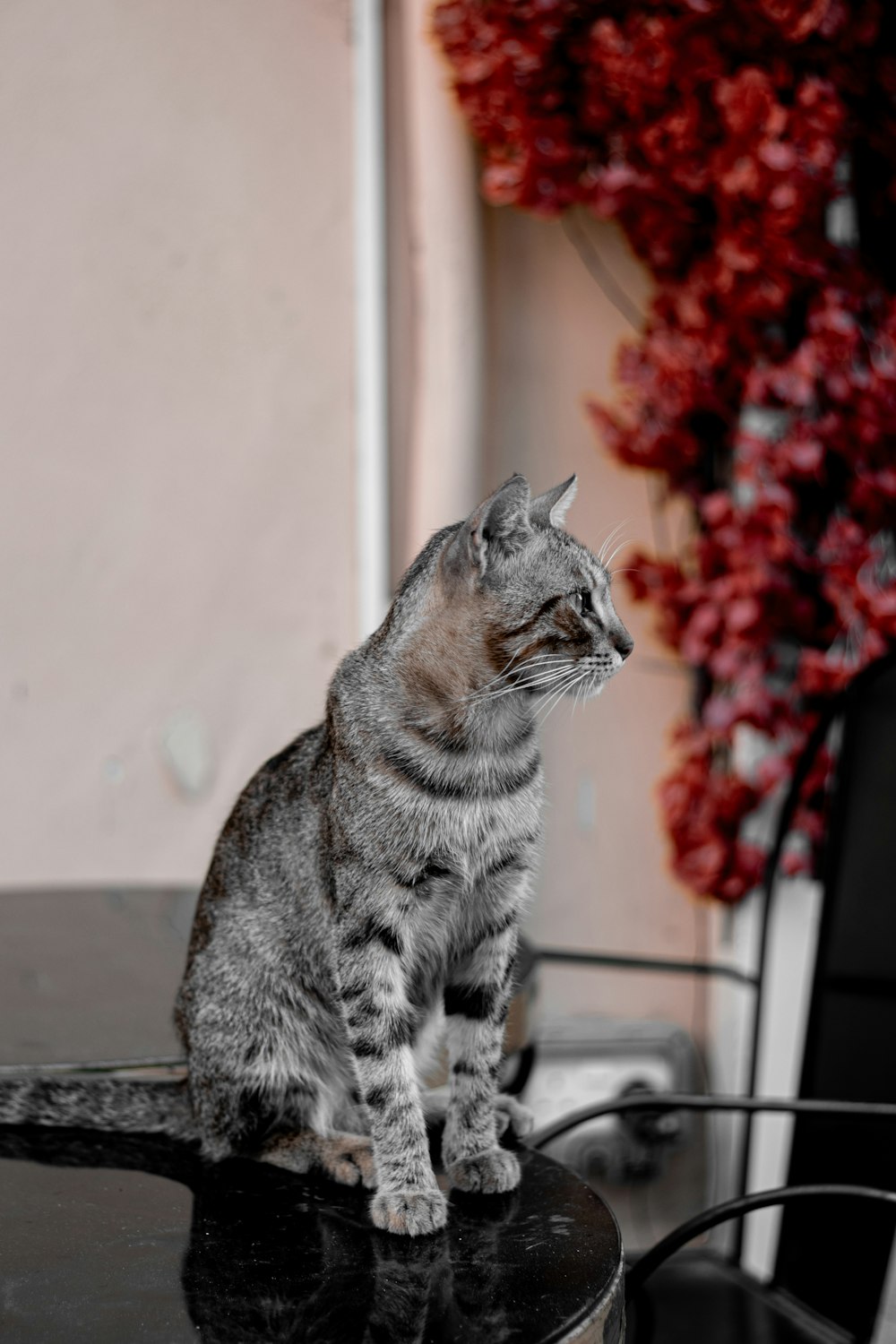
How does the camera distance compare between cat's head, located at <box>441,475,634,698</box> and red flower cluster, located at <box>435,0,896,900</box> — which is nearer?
cat's head, located at <box>441,475,634,698</box>

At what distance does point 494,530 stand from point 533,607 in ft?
0.19

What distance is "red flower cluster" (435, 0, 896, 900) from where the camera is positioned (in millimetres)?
1791

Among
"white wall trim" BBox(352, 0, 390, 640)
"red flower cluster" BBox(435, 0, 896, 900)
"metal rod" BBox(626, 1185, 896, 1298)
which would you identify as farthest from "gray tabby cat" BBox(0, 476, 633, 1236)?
"white wall trim" BBox(352, 0, 390, 640)

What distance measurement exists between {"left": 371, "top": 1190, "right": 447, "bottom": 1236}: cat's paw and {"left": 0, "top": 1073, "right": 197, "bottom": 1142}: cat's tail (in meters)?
0.25

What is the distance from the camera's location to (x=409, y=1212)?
779 millimetres

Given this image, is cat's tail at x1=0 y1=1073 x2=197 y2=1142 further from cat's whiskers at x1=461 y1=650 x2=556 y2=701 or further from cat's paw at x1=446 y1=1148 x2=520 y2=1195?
cat's whiskers at x1=461 y1=650 x2=556 y2=701

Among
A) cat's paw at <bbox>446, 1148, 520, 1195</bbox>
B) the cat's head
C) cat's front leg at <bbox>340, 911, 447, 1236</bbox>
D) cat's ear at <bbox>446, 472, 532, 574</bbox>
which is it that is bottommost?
cat's paw at <bbox>446, 1148, 520, 1195</bbox>

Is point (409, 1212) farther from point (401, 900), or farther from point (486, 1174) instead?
point (401, 900)

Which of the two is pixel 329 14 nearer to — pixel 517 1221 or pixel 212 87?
pixel 212 87

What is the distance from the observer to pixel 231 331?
2.16 meters

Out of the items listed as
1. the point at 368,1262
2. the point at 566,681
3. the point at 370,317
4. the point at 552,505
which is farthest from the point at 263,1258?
the point at 370,317

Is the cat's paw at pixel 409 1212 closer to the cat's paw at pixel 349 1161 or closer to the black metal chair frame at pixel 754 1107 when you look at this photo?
the cat's paw at pixel 349 1161

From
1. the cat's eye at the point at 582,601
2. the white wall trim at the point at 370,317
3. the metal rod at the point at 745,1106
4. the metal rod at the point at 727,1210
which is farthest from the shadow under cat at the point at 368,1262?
the white wall trim at the point at 370,317

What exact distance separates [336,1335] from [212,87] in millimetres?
2043
